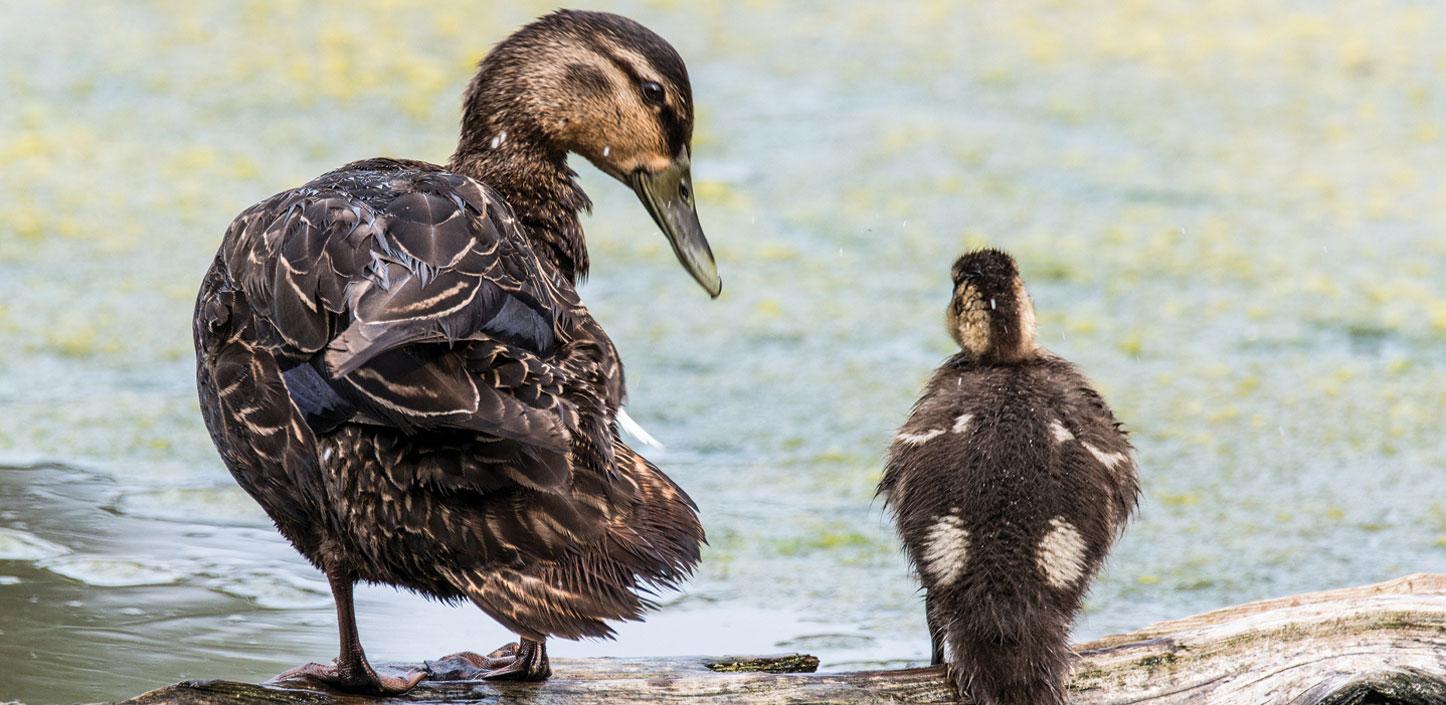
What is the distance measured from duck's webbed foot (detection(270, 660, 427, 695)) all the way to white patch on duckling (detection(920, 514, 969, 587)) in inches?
39.4

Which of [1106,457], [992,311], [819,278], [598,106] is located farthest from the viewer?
[819,278]

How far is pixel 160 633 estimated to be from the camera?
4125mm

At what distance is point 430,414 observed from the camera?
284cm

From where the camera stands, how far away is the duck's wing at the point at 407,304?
2893 millimetres

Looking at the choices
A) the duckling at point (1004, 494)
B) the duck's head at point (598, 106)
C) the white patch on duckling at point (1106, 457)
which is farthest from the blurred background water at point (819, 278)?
the duck's head at point (598, 106)

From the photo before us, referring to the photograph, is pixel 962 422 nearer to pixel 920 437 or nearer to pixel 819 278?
pixel 920 437

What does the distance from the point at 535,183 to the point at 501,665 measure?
1143mm

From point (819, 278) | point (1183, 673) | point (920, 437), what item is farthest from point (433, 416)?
point (819, 278)

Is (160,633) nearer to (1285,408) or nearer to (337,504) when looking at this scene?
(337,504)

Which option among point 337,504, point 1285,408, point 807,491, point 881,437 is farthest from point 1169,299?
point 337,504

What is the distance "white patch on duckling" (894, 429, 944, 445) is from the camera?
11.9ft

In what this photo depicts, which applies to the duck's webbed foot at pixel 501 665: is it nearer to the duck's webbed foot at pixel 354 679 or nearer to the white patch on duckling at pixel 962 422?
the duck's webbed foot at pixel 354 679

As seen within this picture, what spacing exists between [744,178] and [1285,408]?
2.65 meters

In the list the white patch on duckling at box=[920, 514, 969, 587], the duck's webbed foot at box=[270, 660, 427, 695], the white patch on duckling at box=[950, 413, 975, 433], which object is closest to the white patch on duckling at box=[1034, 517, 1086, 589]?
the white patch on duckling at box=[920, 514, 969, 587]
